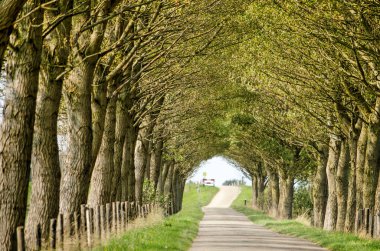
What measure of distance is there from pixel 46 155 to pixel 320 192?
30.2m

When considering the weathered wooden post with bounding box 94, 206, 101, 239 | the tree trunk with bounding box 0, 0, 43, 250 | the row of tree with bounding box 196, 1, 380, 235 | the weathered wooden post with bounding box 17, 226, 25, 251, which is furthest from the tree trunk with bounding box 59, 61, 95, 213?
the weathered wooden post with bounding box 17, 226, 25, 251

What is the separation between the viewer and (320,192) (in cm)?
4638

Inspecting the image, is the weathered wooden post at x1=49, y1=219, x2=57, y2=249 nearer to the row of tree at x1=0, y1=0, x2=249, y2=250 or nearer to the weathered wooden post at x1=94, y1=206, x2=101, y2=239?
the row of tree at x1=0, y1=0, x2=249, y2=250

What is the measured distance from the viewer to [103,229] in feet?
72.3

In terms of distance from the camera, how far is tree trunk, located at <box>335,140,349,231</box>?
35969 millimetres

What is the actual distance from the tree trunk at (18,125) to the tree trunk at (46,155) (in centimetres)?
325

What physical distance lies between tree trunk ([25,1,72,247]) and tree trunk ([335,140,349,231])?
19869 mm

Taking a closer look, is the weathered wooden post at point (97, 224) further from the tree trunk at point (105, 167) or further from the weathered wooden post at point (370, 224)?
the weathered wooden post at point (370, 224)

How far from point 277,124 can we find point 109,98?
2302 cm

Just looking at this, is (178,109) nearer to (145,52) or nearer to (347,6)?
(145,52)

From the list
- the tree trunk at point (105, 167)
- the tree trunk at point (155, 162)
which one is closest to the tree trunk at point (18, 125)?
the tree trunk at point (105, 167)

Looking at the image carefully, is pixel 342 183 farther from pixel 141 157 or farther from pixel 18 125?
pixel 18 125

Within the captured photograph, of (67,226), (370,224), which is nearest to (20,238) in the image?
(67,226)

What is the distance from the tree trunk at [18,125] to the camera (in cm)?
1390
